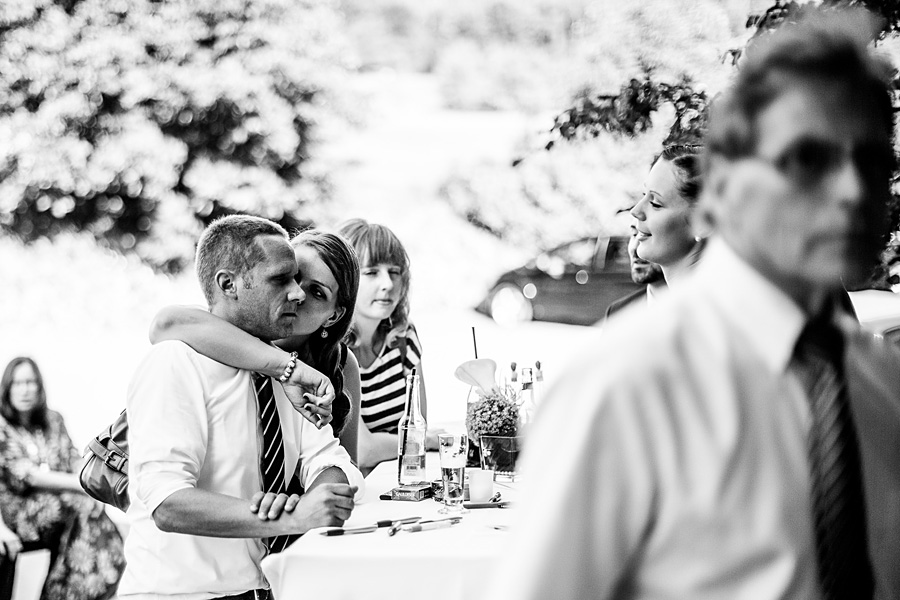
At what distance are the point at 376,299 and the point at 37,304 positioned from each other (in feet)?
25.4

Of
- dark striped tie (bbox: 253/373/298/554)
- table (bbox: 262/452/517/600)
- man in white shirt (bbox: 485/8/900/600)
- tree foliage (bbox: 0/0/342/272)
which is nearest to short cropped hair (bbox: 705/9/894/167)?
man in white shirt (bbox: 485/8/900/600)

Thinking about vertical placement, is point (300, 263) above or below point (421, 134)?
below

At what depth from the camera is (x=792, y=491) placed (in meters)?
0.69

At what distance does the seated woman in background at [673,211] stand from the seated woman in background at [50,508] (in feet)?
9.31

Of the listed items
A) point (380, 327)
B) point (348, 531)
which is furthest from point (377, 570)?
point (380, 327)

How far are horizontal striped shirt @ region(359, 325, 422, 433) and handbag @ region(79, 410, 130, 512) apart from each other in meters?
1.41

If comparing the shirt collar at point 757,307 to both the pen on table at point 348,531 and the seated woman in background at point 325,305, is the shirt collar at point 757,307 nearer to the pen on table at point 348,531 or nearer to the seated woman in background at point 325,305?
the pen on table at point 348,531

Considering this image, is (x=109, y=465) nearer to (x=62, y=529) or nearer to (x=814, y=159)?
(x=814, y=159)

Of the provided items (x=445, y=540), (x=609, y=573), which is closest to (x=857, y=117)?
(x=609, y=573)

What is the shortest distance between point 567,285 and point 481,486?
728 centimetres

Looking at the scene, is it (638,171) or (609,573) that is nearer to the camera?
(609,573)

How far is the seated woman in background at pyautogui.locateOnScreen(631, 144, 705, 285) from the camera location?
2.67 meters

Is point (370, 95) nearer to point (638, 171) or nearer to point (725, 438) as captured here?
point (638, 171)

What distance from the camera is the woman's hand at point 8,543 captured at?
13.1 ft
